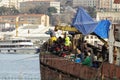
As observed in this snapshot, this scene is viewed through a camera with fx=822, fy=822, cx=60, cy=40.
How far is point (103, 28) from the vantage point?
2541 cm

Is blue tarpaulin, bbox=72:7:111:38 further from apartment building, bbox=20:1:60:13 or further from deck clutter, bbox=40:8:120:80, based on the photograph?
apartment building, bbox=20:1:60:13

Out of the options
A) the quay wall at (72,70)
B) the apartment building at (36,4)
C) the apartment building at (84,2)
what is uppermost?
the quay wall at (72,70)

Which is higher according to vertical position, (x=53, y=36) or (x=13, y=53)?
(x=53, y=36)

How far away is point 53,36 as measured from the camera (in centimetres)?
3023

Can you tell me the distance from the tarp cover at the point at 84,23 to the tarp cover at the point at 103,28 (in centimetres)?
36

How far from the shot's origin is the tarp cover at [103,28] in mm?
25125

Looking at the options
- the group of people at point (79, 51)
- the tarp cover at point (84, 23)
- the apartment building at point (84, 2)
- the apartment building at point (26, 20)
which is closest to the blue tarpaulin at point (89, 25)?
the tarp cover at point (84, 23)

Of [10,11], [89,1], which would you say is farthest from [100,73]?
[89,1]

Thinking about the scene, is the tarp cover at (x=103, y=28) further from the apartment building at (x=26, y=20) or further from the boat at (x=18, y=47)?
the apartment building at (x=26, y=20)

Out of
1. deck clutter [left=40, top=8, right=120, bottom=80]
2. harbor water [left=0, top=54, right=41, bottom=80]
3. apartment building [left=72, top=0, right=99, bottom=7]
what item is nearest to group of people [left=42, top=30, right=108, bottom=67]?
deck clutter [left=40, top=8, right=120, bottom=80]

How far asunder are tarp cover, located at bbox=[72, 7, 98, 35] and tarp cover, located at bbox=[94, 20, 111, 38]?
357 mm

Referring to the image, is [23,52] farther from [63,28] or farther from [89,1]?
[89,1]

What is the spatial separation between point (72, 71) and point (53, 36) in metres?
5.70

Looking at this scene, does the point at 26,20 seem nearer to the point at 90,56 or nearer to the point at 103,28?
the point at 103,28
